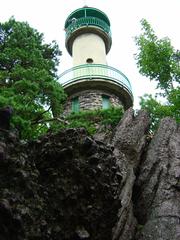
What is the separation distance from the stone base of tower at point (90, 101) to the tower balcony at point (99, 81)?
36cm

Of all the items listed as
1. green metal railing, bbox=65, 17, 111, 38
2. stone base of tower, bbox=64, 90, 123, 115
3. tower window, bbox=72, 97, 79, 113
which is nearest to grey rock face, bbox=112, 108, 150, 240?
stone base of tower, bbox=64, 90, 123, 115

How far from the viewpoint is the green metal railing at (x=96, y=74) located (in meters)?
22.3

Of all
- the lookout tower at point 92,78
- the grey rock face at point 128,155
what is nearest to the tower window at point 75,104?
the lookout tower at point 92,78

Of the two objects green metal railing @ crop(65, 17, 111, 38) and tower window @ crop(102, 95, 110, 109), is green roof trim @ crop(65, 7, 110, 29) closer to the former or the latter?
green metal railing @ crop(65, 17, 111, 38)

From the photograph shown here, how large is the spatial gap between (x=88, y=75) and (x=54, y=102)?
9470mm

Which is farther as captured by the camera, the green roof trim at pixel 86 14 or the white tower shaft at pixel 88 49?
the green roof trim at pixel 86 14

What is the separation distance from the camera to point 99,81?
874 inches

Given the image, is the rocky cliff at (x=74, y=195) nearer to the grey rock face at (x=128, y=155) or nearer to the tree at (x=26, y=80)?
the grey rock face at (x=128, y=155)

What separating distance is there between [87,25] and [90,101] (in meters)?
8.25

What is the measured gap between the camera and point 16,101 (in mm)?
11227

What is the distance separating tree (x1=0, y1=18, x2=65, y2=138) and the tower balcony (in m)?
6.42

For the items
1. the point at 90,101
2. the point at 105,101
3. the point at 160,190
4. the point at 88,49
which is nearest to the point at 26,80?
the point at 160,190

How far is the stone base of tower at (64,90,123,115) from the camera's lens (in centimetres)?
2141

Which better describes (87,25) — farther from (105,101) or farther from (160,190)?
(160,190)
